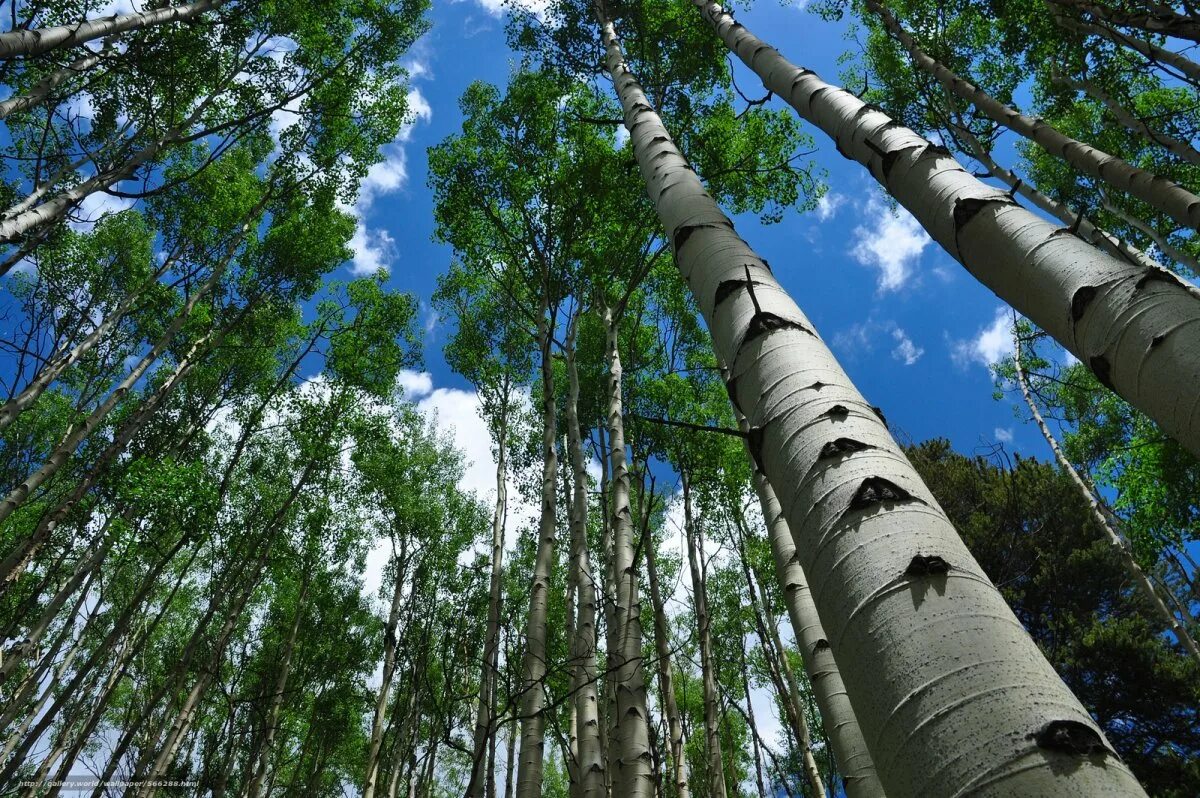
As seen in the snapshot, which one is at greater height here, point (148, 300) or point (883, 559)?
point (148, 300)

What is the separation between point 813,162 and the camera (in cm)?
881

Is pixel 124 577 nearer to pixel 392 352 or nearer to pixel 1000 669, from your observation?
pixel 392 352

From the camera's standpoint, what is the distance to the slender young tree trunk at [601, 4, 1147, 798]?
1.84ft

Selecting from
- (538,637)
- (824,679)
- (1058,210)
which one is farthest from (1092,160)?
(538,637)

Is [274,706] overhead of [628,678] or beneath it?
overhead

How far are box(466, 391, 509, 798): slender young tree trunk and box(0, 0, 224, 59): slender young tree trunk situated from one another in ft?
17.9

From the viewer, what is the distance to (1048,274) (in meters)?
1.25

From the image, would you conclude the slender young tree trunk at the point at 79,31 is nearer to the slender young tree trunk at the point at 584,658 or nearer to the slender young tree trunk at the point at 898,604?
the slender young tree trunk at the point at 584,658

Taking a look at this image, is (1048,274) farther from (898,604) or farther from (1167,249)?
(1167,249)

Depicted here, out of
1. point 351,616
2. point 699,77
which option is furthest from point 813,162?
point 351,616

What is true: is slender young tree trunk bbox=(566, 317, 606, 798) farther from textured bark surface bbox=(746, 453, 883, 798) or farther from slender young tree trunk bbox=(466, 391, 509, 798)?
textured bark surface bbox=(746, 453, 883, 798)

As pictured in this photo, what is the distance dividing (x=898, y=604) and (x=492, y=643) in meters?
5.28

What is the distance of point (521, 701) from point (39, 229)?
20.4 feet

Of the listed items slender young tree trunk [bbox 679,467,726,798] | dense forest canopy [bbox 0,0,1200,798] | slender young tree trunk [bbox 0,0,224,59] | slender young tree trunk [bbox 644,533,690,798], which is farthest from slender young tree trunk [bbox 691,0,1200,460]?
slender young tree trunk [bbox 679,467,726,798]
